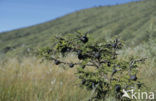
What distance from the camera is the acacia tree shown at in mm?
2486

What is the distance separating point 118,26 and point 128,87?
54.3 metres

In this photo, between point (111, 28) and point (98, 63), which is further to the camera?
point (111, 28)

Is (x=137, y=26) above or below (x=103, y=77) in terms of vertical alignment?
above

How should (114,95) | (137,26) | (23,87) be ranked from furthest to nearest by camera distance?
(137,26) → (23,87) → (114,95)

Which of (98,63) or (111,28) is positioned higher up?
(111,28)

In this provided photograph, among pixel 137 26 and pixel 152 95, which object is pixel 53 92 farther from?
pixel 137 26

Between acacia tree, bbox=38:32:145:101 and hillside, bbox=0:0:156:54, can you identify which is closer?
acacia tree, bbox=38:32:145:101

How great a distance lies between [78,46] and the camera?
2.83 meters

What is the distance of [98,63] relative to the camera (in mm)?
2795

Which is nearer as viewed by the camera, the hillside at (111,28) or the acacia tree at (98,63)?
the acacia tree at (98,63)

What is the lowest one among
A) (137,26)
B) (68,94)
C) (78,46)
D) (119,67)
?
(68,94)

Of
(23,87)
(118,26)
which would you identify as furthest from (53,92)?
(118,26)

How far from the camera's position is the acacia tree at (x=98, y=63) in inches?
97.9

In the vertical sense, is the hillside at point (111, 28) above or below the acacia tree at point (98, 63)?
above
